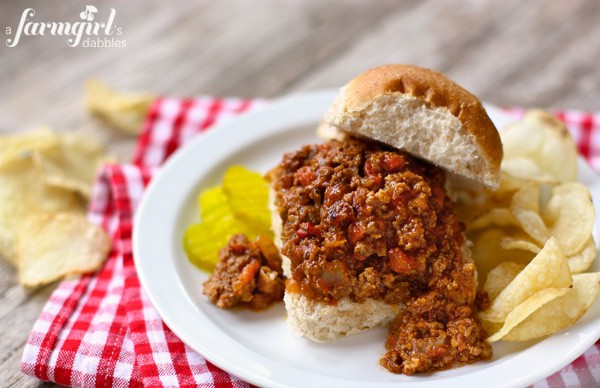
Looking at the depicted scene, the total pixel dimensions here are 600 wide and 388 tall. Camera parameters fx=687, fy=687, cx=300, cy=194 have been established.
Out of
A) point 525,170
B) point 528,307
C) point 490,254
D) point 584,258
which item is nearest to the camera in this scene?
point 528,307

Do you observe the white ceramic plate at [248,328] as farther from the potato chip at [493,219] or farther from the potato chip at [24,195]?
the potato chip at [24,195]

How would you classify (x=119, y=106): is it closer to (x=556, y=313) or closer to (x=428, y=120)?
(x=428, y=120)

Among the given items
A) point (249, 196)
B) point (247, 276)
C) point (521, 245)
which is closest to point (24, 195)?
point (249, 196)

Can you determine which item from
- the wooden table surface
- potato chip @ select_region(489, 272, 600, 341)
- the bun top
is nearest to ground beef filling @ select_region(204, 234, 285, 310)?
the bun top

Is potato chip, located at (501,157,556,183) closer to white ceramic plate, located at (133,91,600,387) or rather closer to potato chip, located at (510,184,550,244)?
potato chip, located at (510,184,550,244)

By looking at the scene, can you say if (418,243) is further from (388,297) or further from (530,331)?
(530,331)

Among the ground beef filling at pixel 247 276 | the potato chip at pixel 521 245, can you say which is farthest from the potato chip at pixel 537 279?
the ground beef filling at pixel 247 276
